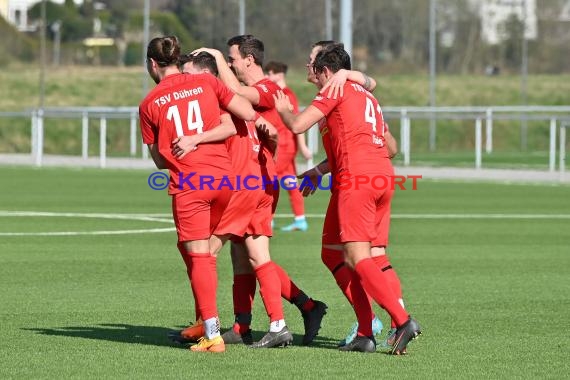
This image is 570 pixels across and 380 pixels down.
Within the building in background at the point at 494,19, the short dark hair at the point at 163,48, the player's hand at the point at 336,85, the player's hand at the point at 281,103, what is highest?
the building in background at the point at 494,19

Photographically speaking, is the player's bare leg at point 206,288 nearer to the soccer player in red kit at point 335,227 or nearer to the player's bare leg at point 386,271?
the soccer player in red kit at point 335,227

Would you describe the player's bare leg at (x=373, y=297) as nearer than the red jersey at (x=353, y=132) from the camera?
Yes

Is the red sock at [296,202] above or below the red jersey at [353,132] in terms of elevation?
below

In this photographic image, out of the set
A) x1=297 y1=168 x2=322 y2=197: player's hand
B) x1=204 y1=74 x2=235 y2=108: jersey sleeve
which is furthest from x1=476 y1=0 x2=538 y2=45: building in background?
x1=204 y1=74 x2=235 y2=108: jersey sleeve

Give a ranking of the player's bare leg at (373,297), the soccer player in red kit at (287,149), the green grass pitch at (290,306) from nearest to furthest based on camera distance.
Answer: the green grass pitch at (290,306), the player's bare leg at (373,297), the soccer player in red kit at (287,149)

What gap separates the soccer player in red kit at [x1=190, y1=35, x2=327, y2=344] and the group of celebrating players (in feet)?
0.04

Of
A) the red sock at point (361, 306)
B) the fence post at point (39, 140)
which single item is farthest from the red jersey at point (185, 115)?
the fence post at point (39, 140)

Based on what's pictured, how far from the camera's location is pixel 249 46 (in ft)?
30.3

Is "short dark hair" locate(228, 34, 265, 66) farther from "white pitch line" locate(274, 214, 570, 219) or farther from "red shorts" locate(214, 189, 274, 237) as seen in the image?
"white pitch line" locate(274, 214, 570, 219)

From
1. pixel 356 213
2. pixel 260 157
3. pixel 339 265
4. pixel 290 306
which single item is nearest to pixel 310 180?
pixel 260 157

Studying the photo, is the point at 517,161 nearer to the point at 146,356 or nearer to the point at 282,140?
the point at 282,140

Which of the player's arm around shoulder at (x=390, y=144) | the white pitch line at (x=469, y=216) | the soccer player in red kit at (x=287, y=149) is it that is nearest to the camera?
the player's arm around shoulder at (x=390, y=144)

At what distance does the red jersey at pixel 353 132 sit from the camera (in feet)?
28.4

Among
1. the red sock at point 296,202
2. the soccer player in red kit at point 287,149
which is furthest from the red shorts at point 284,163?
the red sock at point 296,202
